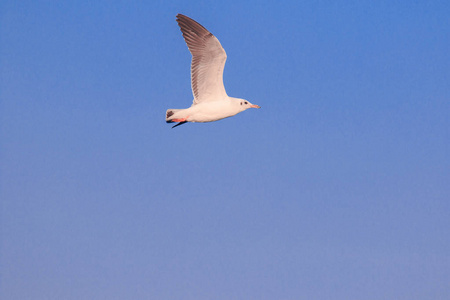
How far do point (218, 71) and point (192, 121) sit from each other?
8.13ft

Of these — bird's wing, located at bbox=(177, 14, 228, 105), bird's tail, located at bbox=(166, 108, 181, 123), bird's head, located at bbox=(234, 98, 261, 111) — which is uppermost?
Answer: bird's wing, located at bbox=(177, 14, 228, 105)

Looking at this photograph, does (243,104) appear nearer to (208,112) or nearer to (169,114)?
(208,112)

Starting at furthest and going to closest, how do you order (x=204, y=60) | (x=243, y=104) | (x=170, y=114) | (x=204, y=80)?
(x=243, y=104), (x=204, y=80), (x=170, y=114), (x=204, y=60)

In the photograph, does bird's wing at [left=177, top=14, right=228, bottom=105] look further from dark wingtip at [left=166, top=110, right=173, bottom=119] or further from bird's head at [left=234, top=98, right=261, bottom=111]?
dark wingtip at [left=166, top=110, right=173, bottom=119]

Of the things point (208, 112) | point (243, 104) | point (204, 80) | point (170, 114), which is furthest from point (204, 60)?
point (243, 104)

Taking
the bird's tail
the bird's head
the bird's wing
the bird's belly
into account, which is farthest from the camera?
the bird's head

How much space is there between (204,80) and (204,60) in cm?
96

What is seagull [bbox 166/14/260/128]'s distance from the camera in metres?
41.2

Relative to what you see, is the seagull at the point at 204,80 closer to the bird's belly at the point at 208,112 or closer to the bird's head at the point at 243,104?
the bird's belly at the point at 208,112

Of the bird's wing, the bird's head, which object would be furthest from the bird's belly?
the bird's head

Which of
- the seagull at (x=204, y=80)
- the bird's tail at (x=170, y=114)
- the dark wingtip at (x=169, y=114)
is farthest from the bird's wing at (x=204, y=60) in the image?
the dark wingtip at (x=169, y=114)

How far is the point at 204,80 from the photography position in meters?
42.1

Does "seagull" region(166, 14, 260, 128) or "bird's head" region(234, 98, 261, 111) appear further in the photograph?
"bird's head" region(234, 98, 261, 111)

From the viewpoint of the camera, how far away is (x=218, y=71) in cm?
4194
